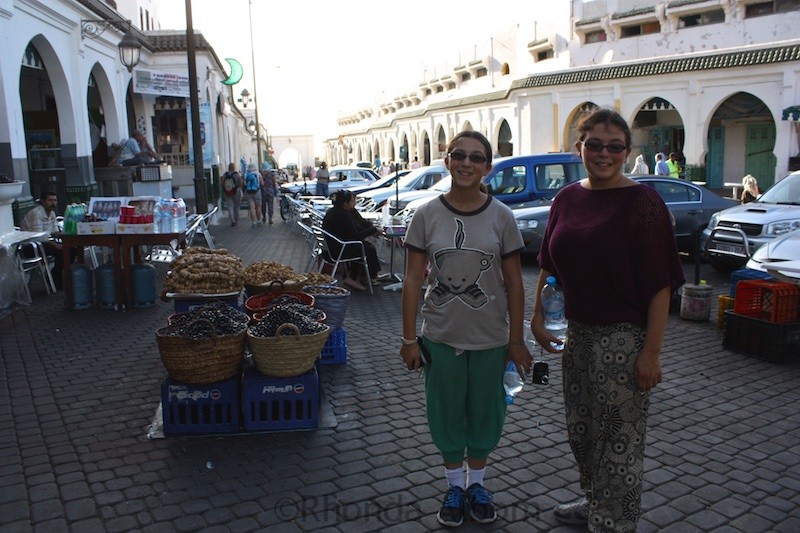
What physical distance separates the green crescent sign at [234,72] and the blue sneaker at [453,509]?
25611 millimetres

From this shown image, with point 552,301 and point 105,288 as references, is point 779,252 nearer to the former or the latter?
point 552,301

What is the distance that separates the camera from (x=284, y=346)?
183 inches

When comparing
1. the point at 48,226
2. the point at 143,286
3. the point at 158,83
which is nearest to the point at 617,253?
the point at 143,286

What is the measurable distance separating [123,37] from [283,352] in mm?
11587

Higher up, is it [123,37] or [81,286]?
[123,37]

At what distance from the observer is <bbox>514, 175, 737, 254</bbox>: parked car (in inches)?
457

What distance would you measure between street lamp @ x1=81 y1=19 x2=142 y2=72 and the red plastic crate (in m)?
11.3

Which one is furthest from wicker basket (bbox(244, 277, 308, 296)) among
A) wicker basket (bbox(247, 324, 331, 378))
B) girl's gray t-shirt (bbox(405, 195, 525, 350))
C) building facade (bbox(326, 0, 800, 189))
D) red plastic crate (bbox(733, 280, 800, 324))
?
building facade (bbox(326, 0, 800, 189))

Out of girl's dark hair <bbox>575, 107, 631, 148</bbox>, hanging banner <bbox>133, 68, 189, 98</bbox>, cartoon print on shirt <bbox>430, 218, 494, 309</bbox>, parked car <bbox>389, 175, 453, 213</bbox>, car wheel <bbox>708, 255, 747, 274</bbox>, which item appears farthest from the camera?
hanging banner <bbox>133, 68, 189, 98</bbox>

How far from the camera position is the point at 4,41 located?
33.1ft

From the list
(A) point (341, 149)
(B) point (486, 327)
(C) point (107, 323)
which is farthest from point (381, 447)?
(A) point (341, 149)

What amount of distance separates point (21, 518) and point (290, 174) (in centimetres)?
5917

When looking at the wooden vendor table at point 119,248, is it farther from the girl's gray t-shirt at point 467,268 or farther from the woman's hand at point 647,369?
the woman's hand at point 647,369

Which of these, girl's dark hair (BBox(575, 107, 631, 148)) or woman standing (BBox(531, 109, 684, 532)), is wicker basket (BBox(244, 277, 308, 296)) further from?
girl's dark hair (BBox(575, 107, 631, 148))
